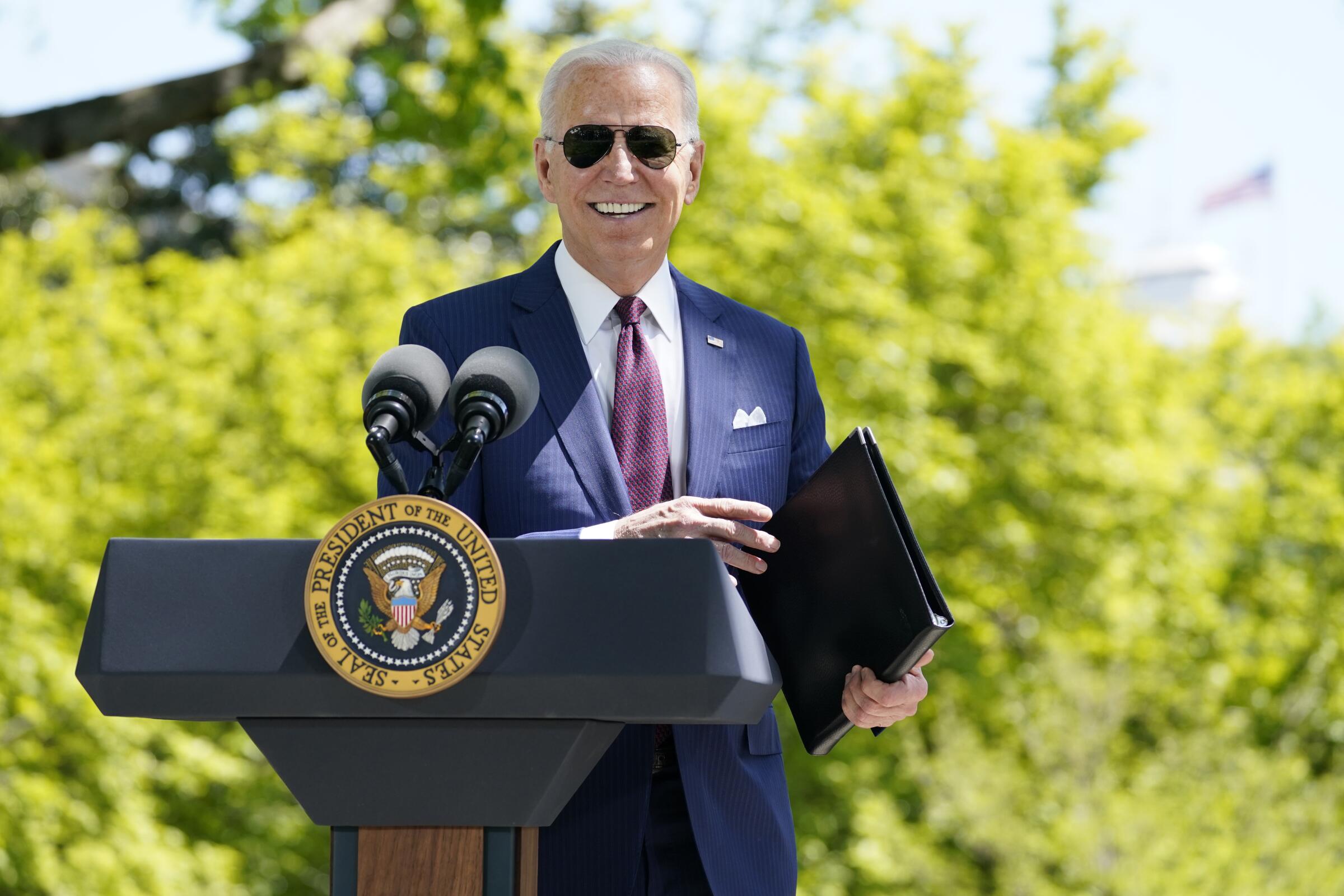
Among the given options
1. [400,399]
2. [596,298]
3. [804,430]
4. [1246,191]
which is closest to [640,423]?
[596,298]

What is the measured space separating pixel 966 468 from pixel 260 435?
4641 mm

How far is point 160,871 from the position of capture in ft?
20.1

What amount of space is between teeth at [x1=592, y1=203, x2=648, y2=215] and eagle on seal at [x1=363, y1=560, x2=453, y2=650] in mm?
788

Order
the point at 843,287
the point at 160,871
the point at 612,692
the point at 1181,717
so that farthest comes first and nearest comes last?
the point at 1181,717, the point at 843,287, the point at 160,871, the point at 612,692

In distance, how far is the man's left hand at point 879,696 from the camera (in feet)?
5.42

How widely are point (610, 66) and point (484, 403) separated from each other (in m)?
0.70

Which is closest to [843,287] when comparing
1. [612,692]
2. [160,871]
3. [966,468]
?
[966,468]

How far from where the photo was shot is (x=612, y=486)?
1813mm

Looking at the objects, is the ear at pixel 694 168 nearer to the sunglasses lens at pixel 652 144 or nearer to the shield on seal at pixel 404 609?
the sunglasses lens at pixel 652 144

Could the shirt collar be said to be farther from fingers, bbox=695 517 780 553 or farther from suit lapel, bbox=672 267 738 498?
fingers, bbox=695 517 780 553

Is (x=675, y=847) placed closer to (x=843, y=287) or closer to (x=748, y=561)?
(x=748, y=561)

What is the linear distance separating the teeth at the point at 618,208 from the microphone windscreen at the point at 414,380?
22.1 inches

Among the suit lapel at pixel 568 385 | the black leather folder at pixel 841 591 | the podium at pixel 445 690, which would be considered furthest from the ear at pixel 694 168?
the podium at pixel 445 690

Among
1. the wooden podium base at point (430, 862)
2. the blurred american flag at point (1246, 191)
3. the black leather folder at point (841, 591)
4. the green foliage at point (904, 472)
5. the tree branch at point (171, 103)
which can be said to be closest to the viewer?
the wooden podium base at point (430, 862)
